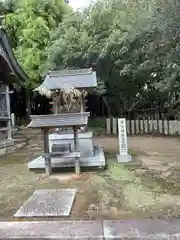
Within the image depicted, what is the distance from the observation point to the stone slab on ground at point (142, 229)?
151 inches

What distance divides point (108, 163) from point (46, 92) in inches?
104

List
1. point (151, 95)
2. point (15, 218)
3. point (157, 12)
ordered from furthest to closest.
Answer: point (151, 95), point (157, 12), point (15, 218)

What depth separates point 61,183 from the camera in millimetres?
6891

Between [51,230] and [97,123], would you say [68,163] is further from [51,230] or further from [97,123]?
[97,123]

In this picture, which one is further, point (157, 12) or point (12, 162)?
point (12, 162)

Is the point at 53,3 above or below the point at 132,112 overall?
above

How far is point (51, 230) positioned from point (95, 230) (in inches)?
20.7

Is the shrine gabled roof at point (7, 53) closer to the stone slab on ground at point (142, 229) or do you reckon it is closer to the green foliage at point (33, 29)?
the green foliage at point (33, 29)

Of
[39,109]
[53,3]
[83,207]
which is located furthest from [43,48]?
[83,207]

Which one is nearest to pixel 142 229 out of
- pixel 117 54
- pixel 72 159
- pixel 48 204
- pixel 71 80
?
pixel 48 204

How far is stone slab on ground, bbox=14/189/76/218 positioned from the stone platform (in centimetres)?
59

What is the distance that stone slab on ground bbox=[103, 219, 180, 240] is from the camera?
3.82 metres

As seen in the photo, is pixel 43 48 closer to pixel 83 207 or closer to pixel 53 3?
pixel 53 3

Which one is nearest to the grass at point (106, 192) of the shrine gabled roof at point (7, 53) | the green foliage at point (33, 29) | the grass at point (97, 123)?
the shrine gabled roof at point (7, 53)
